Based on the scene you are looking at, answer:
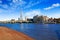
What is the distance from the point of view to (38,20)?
143m

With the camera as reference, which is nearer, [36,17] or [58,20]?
[36,17]

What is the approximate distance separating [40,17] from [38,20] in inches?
190

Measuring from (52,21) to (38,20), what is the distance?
1525 centimetres

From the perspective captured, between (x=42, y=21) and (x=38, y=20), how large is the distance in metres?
4.96

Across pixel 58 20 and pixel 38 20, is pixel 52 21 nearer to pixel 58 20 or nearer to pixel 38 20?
pixel 58 20

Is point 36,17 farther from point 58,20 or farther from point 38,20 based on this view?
point 58,20

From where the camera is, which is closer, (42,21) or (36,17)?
(36,17)

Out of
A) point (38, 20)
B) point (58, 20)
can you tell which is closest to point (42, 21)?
point (38, 20)

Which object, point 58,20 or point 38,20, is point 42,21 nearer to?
point 38,20

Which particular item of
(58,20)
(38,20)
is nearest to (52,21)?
(58,20)

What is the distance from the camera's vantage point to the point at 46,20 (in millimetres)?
140750

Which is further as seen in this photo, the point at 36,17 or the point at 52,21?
the point at 52,21

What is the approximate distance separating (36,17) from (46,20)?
12.5 m

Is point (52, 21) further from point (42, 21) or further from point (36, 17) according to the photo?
point (36, 17)
